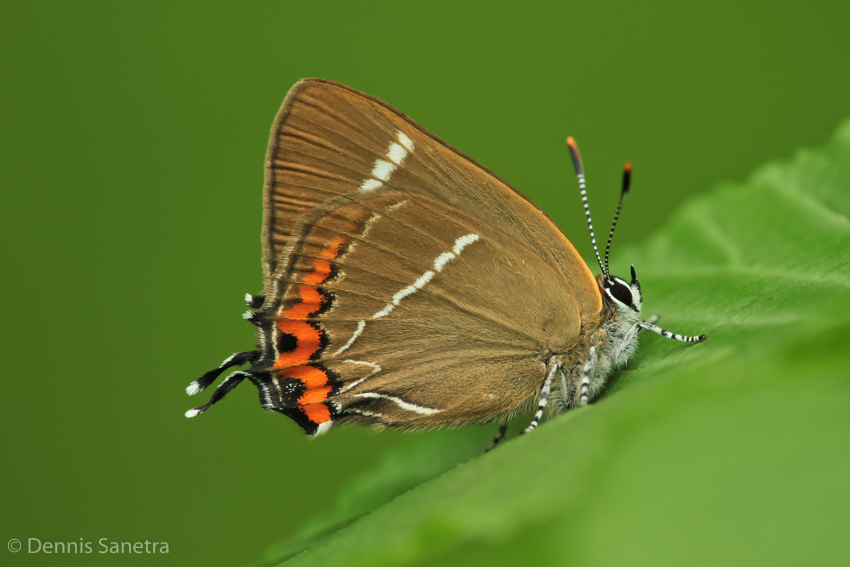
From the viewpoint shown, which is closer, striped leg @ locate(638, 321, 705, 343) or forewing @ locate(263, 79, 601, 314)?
striped leg @ locate(638, 321, 705, 343)

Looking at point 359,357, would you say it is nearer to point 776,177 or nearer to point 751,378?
point 776,177

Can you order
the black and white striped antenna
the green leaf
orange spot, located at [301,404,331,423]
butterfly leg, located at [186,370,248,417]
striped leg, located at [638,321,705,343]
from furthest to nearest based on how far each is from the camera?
the black and white striped antenna → orange spot, located at [301,404,331,423] → butterfly leg, located at [186,370,248,417] → striped leg, located at [638,321,705,343] → the green leaf

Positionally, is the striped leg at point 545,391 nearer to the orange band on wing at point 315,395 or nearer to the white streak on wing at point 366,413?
the white streak on wing at point 366,413

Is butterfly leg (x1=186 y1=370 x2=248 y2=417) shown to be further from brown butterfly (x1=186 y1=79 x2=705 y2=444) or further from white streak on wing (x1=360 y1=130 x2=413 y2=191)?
white streak on wing (x1=360 y1=130 x2=413 y2=191)

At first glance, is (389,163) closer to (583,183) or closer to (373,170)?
(373,170)

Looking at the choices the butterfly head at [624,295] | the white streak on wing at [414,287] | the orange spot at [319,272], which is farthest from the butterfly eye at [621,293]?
the orange spot at [319,272]

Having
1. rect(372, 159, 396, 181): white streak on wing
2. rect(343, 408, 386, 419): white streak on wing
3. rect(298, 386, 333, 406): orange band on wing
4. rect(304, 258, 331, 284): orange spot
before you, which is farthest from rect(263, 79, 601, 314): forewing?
rect(343, 408, 386, 419): white streak on wing

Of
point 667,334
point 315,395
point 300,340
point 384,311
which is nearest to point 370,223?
point 384,311

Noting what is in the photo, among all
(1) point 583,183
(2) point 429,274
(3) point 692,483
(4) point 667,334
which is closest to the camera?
(3) point 692,483
